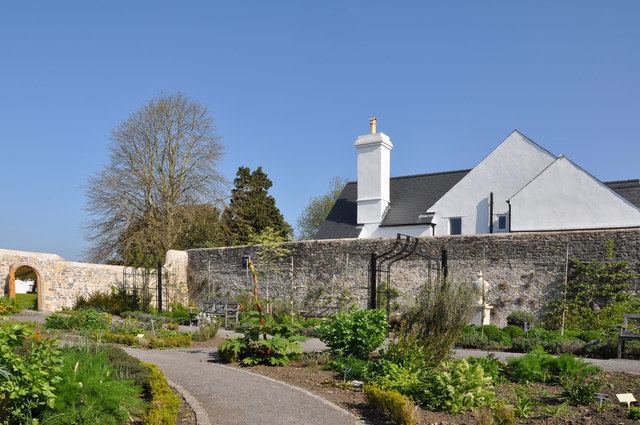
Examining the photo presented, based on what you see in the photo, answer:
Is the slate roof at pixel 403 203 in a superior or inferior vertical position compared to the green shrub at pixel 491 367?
superior

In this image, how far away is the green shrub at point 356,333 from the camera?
8844 mm

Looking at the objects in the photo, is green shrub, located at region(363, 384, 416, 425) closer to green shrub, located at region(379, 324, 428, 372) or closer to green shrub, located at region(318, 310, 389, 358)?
green shrub, located at region(379, 324, 428, 372)

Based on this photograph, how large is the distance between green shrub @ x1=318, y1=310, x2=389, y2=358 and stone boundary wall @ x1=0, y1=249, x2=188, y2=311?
45.4ft

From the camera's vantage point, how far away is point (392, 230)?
24250 millimetres

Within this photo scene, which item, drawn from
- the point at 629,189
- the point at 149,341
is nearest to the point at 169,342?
the point at 149,341

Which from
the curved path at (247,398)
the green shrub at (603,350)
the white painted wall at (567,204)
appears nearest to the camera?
the curved path at (247,398)

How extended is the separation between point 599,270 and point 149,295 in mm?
15632

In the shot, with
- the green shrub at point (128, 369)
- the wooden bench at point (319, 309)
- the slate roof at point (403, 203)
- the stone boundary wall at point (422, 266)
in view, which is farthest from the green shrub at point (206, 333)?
the slate roof at point (403, 203)

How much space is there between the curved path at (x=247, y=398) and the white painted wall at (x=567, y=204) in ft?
47.9

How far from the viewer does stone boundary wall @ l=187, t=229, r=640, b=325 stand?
15320 mm

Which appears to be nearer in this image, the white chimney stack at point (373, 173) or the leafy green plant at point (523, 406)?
the leafy green plant at point (523, 406)

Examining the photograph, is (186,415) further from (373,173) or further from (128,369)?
(373,173)

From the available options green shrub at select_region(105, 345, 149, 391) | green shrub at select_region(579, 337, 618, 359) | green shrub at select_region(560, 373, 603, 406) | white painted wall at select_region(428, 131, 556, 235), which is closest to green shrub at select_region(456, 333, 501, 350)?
green shrub at select_region(579, 337, 618, 359)

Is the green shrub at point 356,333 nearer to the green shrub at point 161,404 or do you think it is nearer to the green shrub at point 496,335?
the green shrub at point 161,404
